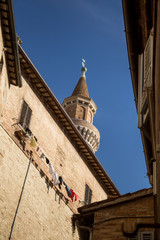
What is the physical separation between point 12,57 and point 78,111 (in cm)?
2216

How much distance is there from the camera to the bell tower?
103 ft

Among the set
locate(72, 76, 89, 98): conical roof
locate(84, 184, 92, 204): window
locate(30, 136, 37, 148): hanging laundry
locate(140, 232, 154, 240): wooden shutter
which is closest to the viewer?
locate(140, 232, 154, 240): wooden shutter

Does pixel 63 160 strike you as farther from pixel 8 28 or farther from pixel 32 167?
pixel 8 28

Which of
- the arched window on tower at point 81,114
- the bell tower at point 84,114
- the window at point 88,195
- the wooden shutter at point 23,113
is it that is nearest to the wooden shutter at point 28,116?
the wooden shutter at point 23,113

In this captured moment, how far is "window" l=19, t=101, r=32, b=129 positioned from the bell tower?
52.4 ft

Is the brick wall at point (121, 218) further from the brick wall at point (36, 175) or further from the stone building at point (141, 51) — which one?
the brick wall at point (36, 175)

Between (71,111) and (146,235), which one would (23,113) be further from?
(71,111)

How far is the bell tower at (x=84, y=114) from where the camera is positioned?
31516mm

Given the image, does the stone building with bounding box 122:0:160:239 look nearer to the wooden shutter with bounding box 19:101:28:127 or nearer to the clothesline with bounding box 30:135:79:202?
the clothesline with bounding box 30:135:79:202

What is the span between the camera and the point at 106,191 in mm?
23234

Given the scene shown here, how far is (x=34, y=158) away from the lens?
1466 cm

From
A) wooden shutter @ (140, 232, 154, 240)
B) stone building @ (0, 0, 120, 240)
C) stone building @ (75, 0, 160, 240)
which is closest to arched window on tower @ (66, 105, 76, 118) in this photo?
stone building @ (0, 0, 120, 240)

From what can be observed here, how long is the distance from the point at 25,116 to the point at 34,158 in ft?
6.32

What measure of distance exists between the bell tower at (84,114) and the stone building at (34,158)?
10147mm
